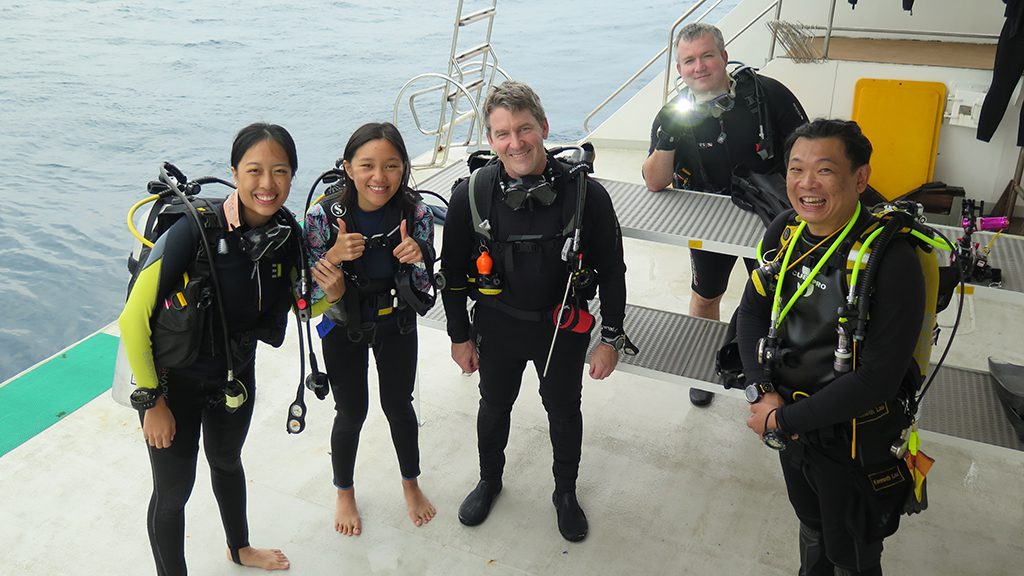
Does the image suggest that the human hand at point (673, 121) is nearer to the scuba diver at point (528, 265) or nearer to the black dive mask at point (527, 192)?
the scuba diver at point (528, 265)

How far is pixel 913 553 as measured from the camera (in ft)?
8.95

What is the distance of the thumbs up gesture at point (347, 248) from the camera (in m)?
2.24

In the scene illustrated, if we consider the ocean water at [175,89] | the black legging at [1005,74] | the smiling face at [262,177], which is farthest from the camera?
the ocean water at [175,89]

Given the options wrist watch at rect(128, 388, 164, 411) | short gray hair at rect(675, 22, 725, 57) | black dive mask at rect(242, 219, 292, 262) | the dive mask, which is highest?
short gray hair at rect(675, 22, 725, 57)

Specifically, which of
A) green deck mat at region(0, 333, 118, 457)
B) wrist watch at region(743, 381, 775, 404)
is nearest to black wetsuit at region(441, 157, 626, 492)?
wrist watch at region(743, 381, 775, 404)

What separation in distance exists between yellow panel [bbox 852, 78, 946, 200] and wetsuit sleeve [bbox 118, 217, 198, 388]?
15.3 ft

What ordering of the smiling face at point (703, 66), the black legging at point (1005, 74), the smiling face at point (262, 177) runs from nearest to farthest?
the smiling face at point (262, 177), the smiling face at point (703, 66), the black legging at point (1005, 74)

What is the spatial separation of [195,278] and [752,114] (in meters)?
2.05

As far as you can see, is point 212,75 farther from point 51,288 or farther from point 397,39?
point 51,288

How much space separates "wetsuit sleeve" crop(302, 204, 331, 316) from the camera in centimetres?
235

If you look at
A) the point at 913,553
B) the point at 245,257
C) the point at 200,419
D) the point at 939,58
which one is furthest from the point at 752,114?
the point at 939,58

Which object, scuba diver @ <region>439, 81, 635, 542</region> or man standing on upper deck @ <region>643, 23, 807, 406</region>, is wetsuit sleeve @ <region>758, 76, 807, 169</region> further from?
scuba diver @ <region>439, 81, 635, 542</region>

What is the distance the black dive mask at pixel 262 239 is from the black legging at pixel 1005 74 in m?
4.43

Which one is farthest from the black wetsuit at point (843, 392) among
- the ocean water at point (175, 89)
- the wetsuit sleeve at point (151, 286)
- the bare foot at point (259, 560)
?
the ocean water at point (175, 89)
